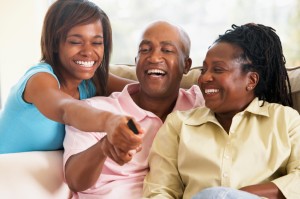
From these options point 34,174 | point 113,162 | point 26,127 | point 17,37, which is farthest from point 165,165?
point 17,37

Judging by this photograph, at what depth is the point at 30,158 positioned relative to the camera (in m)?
1.50

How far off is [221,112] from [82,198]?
52cm

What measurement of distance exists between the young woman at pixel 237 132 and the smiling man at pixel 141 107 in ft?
0.32

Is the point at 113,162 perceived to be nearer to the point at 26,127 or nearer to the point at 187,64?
the point at 26,127

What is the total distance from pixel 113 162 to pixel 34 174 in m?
0.25

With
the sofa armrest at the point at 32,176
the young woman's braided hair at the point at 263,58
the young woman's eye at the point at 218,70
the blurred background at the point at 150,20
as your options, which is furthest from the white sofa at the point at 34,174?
the blurred background at the point at 150,20

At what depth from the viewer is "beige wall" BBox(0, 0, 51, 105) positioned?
3.24 meters

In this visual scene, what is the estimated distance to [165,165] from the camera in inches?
56.1

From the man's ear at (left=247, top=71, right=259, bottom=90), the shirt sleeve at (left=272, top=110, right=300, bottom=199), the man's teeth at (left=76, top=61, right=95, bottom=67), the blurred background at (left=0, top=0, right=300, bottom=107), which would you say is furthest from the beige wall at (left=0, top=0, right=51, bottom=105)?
the shirt sleeve at (left=272, top=110, right=300, bottom=199)

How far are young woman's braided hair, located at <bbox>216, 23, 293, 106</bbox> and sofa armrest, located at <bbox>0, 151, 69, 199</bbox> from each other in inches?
26.7

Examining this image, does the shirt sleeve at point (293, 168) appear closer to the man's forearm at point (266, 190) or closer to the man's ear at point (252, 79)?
the man's forearm at point (266, 190)

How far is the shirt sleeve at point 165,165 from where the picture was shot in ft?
4.54

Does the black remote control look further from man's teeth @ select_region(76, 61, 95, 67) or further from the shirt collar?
man's teeth @ select_region(76, 61, 95, 67)

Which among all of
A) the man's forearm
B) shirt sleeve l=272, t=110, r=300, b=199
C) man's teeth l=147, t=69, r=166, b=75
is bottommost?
the man's forearm
